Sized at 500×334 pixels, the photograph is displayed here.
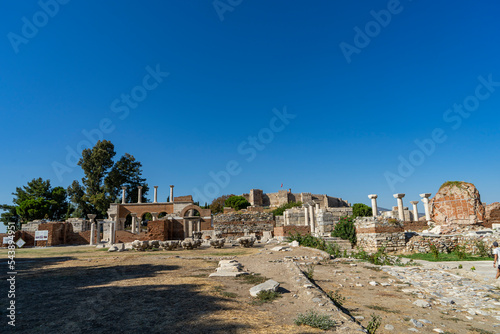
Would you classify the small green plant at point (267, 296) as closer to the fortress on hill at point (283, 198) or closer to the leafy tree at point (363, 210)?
the leafy tree at point (363, 210)

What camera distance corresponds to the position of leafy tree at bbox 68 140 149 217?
136ft

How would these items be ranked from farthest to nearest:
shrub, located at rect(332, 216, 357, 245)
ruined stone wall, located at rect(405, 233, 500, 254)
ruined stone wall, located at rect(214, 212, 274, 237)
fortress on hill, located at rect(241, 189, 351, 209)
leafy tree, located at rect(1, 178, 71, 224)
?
fortress on hill, located at rect(241, 189, 351, 209), leafy tree, located at rect(1, 178, 71, 224), ruined stone wall, located at rect(214, 212, 274, 237), shrub, located at rect(332, 216, 357, 245), ruined stone wall, located at rect(405, 233, 500, 254)

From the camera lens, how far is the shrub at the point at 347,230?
1550 cm

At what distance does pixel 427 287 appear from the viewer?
6.26 metres

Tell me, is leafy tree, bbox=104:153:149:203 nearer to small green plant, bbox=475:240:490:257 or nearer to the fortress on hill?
the fortress on hill

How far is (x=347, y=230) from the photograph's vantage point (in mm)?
15766

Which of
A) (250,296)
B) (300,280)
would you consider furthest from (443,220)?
(250,296)

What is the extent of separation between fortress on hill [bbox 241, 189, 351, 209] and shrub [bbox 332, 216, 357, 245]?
43.5 m

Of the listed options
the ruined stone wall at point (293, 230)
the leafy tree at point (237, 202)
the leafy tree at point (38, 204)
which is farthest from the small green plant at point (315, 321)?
the leafy tree at point (237, 202)

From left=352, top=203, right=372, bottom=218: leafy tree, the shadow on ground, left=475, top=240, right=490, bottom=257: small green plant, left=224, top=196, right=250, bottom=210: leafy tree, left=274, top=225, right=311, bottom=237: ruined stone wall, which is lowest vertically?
left=475, top=240, right=490, bottom=257: small green plant

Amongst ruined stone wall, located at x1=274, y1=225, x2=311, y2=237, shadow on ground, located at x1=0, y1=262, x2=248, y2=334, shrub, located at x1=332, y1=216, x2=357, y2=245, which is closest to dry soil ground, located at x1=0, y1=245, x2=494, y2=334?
shadow on ground, located at x1=0, y1=262, x2=248, y2=334

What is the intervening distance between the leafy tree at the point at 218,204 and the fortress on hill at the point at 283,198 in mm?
4535

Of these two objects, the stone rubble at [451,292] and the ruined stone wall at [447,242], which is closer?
the stone rubble at [451,292]

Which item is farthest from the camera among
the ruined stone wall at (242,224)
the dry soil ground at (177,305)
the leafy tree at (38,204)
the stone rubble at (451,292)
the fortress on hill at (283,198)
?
the fortress on hill at (283,198)
